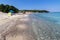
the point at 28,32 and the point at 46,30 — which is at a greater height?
the point at 28,32

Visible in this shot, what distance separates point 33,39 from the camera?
340 inches

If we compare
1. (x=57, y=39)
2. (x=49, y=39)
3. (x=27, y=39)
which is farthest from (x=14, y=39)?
(x=57, y=39)

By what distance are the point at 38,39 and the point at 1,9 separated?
71340 millimetres

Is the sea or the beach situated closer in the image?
the beach

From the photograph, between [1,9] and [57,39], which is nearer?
[57,39]

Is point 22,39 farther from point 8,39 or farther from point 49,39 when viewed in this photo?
point 49,39

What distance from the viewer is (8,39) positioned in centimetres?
859

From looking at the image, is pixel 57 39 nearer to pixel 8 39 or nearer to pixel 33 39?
pixel 33 39

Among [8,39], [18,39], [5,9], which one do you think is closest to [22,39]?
[18,39]

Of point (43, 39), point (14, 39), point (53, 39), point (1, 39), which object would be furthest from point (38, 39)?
point (1, 39)

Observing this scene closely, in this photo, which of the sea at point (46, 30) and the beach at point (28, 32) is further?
the sea at point (46, 30)

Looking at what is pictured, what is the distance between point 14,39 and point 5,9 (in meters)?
71.0

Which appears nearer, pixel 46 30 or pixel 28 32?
pixel 28 32

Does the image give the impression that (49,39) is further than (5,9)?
No
